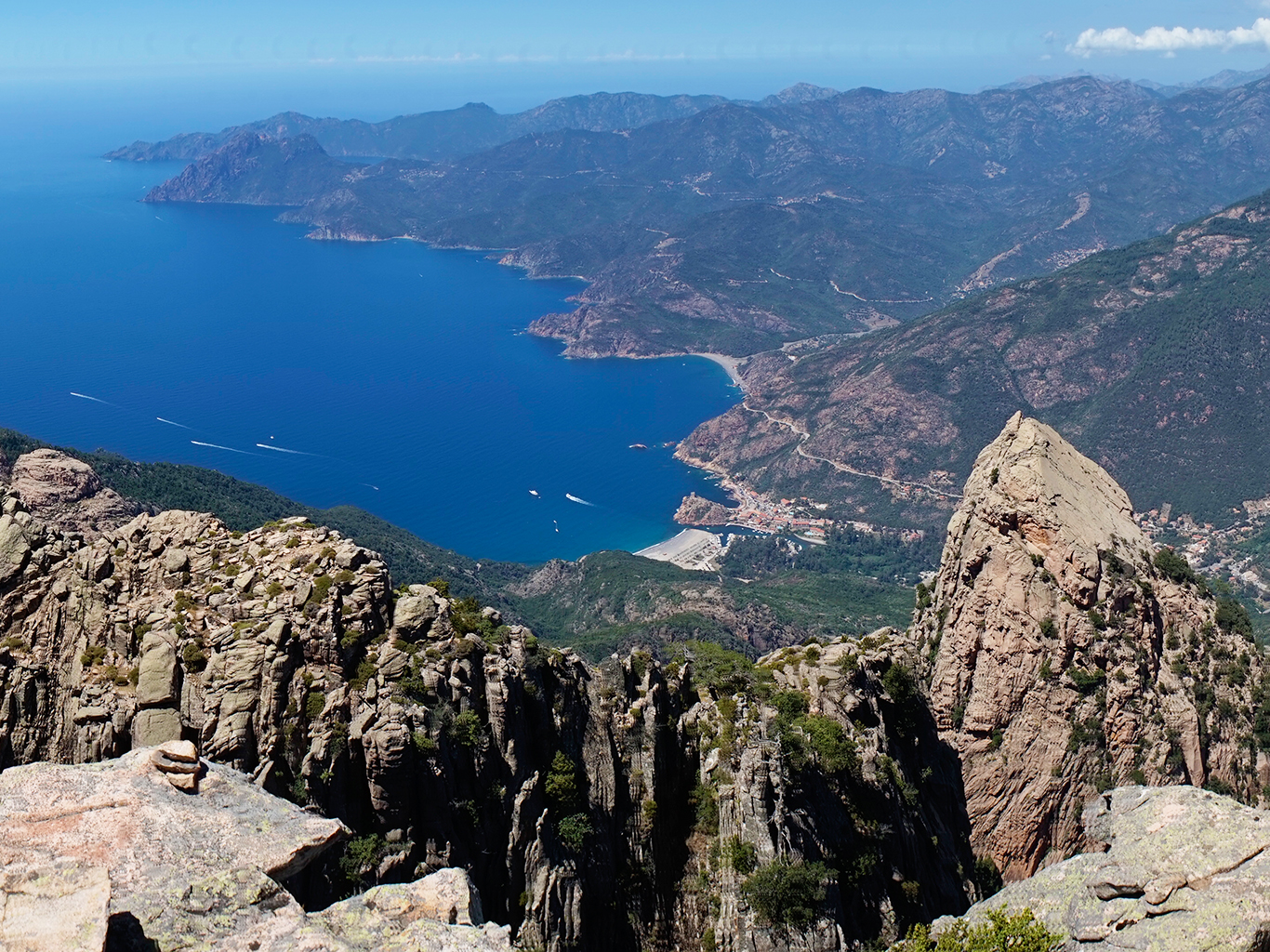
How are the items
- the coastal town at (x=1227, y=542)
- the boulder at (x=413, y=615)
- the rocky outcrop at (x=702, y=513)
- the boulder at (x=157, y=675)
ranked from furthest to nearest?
the rocky outcrop at (x=702, y=513), the coastal town at (x=1227, y=542), the boulder at (x=413, y=615), the boulder at (x=157, y=675)

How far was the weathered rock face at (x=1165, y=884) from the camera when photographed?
20.6 metres

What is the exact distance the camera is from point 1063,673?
3834 cm

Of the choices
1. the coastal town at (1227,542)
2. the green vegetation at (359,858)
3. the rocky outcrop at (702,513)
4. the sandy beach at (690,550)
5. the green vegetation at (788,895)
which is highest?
the green vegetation at (359,858)

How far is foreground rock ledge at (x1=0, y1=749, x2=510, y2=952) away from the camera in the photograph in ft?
49.6

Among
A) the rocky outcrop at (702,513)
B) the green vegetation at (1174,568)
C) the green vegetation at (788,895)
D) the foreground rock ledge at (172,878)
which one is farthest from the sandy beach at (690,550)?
the foreground rock ledge at (172,878)

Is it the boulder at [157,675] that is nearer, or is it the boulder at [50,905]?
the boulder at [50,905]

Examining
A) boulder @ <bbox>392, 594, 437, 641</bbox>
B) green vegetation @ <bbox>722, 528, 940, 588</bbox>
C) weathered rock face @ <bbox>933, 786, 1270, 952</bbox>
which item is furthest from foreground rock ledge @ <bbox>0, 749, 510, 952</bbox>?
green vegetation @ <bbox>722, 528, 940, 588</bbox>

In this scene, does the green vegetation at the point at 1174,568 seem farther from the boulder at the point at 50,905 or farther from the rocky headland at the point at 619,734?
the boulder at the point at 50,905

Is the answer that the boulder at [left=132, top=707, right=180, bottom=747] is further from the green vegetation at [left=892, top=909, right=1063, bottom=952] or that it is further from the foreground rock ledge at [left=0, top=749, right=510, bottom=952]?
the green vegetation at [left=892, top=909, right=1063, bottom=952]

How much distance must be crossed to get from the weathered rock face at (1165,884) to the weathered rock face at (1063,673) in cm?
1197

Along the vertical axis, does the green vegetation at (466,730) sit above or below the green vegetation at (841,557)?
above

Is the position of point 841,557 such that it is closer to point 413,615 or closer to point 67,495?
point 67,495

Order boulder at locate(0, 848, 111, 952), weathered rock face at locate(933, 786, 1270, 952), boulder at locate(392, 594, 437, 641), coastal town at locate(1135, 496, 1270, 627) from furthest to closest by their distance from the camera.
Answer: coastal town at locate(1135, 496, 1270, 627)
boulder at locate(392, 594, 437, 641)
weathered rock face at locate(933, 786, 1270, 952)
boulder at locate(0, 848, 111, 952)

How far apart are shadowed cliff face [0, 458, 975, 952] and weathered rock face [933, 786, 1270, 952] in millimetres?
6767
